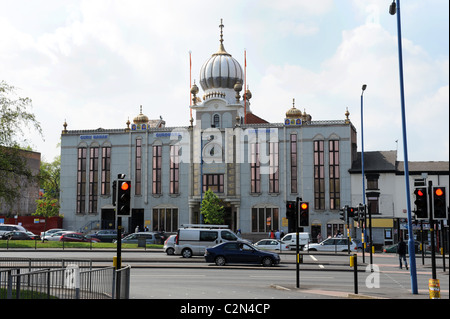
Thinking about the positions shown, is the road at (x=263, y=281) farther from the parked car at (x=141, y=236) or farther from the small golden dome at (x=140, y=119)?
the small golden dome at (x=140, y=119)

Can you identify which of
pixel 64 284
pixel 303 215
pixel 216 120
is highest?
pixel 216 120

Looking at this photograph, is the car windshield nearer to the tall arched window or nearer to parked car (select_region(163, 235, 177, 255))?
parked car (select_region(163, 235, 177, 255))

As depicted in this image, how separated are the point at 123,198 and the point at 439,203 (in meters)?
9.75

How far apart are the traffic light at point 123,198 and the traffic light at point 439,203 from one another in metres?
9.45

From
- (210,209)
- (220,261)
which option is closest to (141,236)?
(210,209)

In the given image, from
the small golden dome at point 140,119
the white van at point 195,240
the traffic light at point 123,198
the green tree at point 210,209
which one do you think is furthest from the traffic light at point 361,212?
the small golden dome at point 140,119

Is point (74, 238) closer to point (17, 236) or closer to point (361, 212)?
point (17, 236)

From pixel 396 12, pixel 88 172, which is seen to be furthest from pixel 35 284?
pixel 88 172

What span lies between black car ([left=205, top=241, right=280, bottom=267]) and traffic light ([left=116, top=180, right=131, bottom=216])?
46.1 ft

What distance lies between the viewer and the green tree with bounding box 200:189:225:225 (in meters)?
64.3

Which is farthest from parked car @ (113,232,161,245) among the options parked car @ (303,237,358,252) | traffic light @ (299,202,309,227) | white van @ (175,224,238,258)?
traffic light @ (299,202,309,227)

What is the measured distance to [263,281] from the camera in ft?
76.4

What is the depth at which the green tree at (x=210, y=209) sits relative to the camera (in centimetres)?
6431
